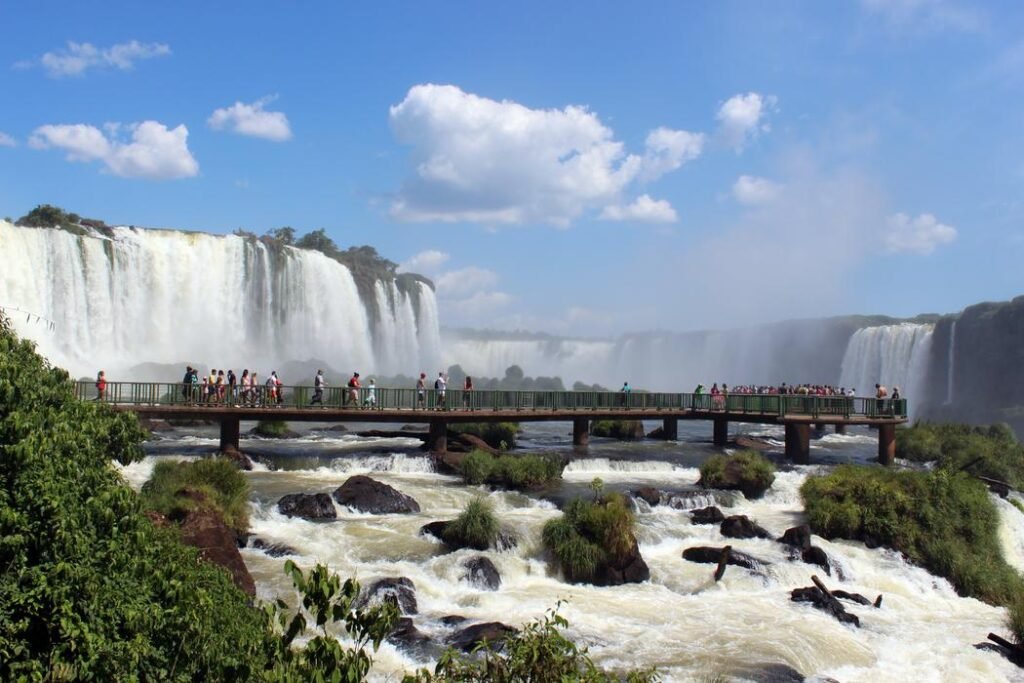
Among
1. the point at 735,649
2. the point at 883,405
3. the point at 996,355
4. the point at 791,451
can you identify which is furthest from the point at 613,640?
the point at 996,355

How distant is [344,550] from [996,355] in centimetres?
6467

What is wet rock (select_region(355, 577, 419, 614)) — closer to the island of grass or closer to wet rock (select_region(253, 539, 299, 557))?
wet rock (select_region(253, 539, 299, 557))

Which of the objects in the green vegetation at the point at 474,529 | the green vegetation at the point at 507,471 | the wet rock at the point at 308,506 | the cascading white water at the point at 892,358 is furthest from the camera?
the cascading white water at the point at 892,358

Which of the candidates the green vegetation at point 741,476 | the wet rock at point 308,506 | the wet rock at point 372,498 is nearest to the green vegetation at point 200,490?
the wet rock at point 308,506

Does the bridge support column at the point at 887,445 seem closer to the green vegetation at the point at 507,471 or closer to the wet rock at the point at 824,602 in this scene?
the green vegetation at the point at 507,471

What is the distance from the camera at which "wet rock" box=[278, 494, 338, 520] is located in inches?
696

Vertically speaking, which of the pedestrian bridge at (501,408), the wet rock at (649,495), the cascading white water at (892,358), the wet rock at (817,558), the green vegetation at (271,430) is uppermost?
the cascading white water at (892,358)

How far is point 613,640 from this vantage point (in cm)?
1210

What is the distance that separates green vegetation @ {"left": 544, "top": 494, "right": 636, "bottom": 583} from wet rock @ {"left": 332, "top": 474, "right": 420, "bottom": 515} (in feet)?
13.7

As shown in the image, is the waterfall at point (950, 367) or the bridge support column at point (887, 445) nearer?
the bridge support column at point (887, 445)

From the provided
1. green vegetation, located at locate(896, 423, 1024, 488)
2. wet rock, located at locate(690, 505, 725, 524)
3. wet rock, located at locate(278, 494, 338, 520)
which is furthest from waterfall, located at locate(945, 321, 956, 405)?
wet rock, located at locate(278, 494, 338, 520)

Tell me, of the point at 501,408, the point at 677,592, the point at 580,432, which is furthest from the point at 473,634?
the point at 580,432

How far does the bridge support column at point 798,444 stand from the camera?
29.6 metres

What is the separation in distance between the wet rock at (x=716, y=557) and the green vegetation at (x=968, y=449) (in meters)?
13.7
